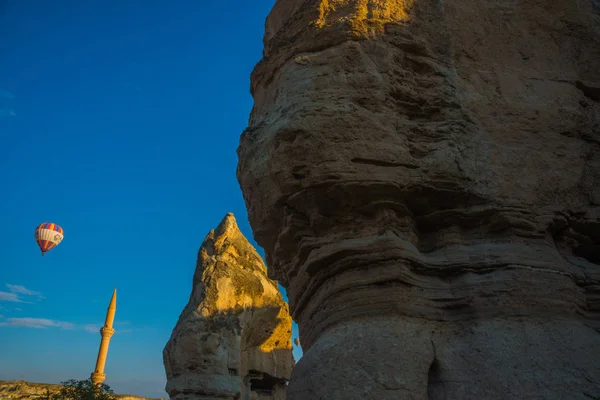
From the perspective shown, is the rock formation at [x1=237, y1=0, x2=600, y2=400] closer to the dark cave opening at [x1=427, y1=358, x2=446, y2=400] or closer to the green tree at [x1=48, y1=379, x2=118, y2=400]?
the dark cave opening at [x1=427, y1=358, x2=446, y2=400]

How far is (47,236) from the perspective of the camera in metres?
36.4

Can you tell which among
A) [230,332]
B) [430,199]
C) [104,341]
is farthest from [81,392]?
[104,341]

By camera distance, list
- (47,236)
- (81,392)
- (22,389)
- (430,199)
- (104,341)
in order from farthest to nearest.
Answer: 1. (104,341)
2. (47,236)
3. (22,389)
4. (81,392)
5. (430,199)

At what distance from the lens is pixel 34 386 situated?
67.6 feet

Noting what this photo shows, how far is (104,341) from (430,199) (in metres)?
Answer: 49.9

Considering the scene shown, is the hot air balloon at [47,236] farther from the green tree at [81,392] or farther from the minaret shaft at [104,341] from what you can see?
the green tree at [81,392]

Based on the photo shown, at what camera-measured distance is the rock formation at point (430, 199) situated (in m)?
3.21

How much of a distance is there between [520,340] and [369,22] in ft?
9.74

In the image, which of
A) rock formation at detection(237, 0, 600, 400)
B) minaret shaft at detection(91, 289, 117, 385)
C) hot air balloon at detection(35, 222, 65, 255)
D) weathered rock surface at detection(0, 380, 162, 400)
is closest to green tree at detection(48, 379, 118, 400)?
weathered rock surface at detection(0, 380, 162, 400)

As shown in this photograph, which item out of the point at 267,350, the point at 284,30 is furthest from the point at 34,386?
the point at 284,30

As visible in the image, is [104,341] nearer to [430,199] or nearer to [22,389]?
[22,389]

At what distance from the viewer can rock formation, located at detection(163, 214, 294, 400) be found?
34.9 ft

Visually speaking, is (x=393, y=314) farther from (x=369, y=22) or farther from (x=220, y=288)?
(x=220, y=288)

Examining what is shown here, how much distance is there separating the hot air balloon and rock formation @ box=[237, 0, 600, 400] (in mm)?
37050
